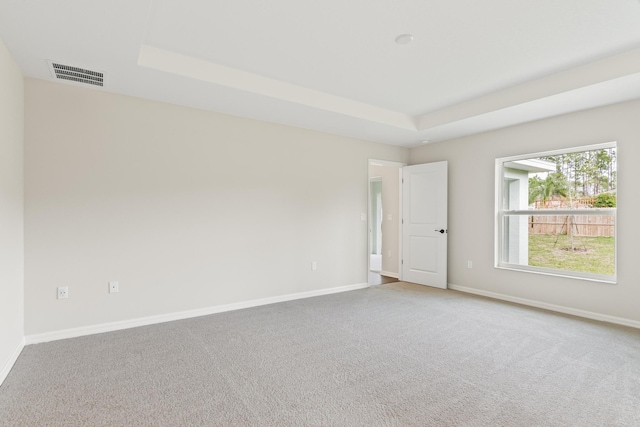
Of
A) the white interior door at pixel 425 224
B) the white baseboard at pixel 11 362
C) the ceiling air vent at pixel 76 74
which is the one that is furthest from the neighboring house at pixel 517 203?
the white baseboard at pixel 11 362

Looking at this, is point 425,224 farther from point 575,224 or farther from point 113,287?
point 113,287

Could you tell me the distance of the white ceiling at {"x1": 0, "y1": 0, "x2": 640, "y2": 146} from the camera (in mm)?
2273

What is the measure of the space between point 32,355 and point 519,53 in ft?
15.5

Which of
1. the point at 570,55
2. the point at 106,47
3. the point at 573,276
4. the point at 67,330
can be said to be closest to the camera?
the point at 106,47

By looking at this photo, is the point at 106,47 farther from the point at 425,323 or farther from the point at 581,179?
the point at 581,179

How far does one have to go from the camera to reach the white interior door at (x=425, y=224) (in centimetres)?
530

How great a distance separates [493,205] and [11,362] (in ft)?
17.6

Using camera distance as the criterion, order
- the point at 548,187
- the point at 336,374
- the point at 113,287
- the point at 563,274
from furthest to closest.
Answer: the point at 548,187, the point at 563,274, the point at 113,287, the point at 336,374

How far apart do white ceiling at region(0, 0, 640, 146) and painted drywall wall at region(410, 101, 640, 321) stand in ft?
0.97

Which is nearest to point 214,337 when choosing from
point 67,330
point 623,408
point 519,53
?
point 67,330

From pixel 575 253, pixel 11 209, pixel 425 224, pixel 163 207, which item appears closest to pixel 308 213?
pixel 163 207

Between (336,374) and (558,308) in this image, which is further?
(558,308)

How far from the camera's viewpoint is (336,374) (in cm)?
245

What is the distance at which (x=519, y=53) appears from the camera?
290 centimetres
